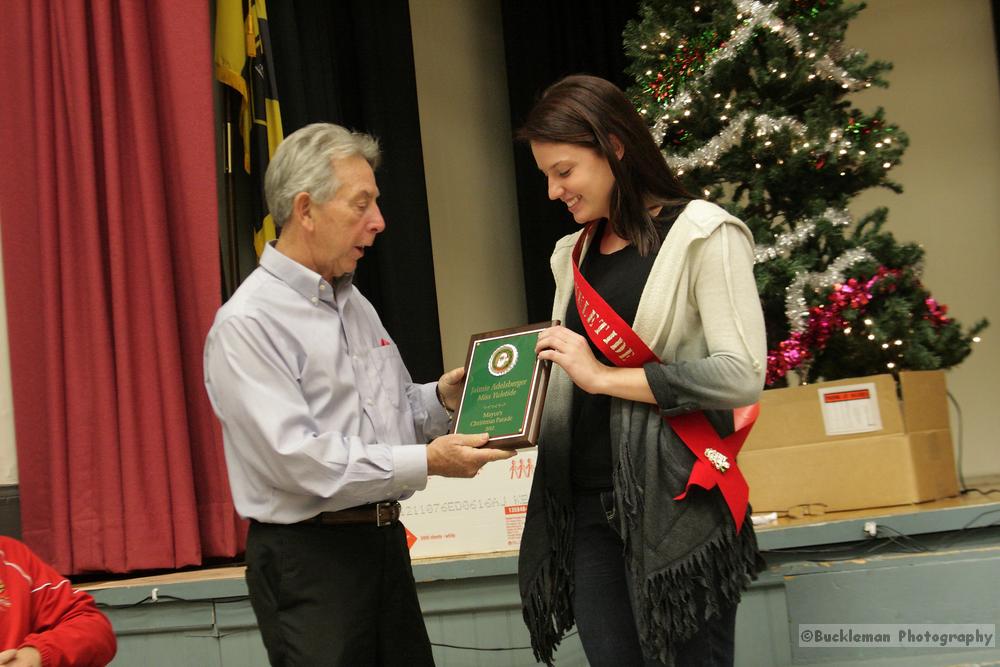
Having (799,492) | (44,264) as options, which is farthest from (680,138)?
(44,264)

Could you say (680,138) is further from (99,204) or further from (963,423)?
(963,423)

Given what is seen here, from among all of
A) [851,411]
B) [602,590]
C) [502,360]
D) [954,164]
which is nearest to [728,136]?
[851,411]

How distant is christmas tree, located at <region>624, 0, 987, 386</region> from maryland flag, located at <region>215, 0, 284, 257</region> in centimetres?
130

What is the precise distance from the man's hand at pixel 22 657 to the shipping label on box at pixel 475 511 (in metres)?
1.31

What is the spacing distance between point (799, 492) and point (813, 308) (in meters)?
0.63

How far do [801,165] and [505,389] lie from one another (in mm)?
1962

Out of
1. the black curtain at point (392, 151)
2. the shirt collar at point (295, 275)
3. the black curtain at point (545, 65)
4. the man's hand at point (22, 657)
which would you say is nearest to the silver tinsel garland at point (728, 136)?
the black curtain at point (392, 151)

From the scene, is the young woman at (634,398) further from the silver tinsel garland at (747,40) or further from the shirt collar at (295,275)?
the silver tinsel garland at (747,40)

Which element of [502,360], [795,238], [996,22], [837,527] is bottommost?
[837,527]

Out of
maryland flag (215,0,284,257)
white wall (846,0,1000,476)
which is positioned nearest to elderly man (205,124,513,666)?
maryland flag (215,0,284,257)

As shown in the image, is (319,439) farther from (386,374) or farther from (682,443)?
(682,443)

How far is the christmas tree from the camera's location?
10.4 ft

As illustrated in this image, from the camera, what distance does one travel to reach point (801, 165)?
3.31 metres

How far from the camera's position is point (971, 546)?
2.73 meters
